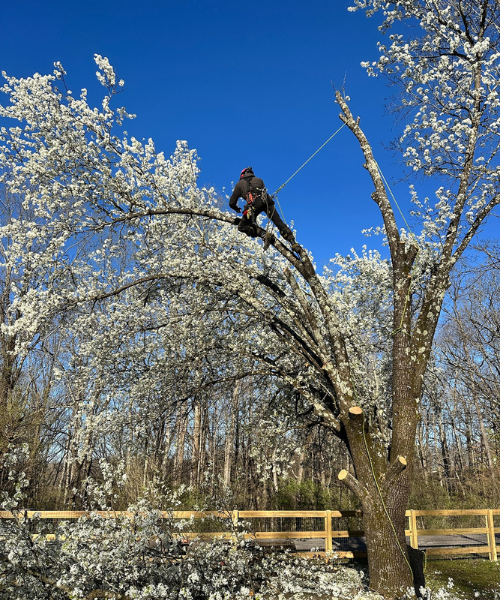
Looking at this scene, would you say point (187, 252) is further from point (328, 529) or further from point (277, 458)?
point (328, 529)

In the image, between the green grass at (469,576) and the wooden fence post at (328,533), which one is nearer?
the green grass at (469,576)

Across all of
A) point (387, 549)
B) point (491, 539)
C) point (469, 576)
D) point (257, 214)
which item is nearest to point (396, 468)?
point (387, 549)

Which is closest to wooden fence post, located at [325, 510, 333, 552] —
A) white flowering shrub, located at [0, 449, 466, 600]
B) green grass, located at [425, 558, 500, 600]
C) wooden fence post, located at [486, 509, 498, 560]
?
green grass, located at [425, 558, 500, 600]

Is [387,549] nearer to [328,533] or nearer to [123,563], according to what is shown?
[123,563]

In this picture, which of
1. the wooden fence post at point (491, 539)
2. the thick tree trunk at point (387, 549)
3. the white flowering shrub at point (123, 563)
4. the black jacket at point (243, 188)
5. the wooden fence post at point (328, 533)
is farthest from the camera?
the wooden fence post at point (491, 539)

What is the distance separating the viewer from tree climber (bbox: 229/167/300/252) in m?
5.52

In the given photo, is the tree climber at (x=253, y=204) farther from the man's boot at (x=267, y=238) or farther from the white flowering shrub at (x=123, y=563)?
the white flowering shrub at (x=123, y=563)

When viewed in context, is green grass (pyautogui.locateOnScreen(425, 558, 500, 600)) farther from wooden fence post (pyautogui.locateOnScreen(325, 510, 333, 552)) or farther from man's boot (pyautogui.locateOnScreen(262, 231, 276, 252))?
man's boot (pyautogui.locateOnScreen(262, 231, 276, 252))

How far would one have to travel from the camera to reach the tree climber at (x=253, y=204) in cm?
552

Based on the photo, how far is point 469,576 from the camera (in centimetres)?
730

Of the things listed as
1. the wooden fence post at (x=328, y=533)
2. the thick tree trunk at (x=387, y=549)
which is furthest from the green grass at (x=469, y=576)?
the wooden fence post at (x=328, y=533)

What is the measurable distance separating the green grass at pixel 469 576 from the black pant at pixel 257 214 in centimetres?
520

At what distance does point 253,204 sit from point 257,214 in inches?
10.3

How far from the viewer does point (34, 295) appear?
5.97m
